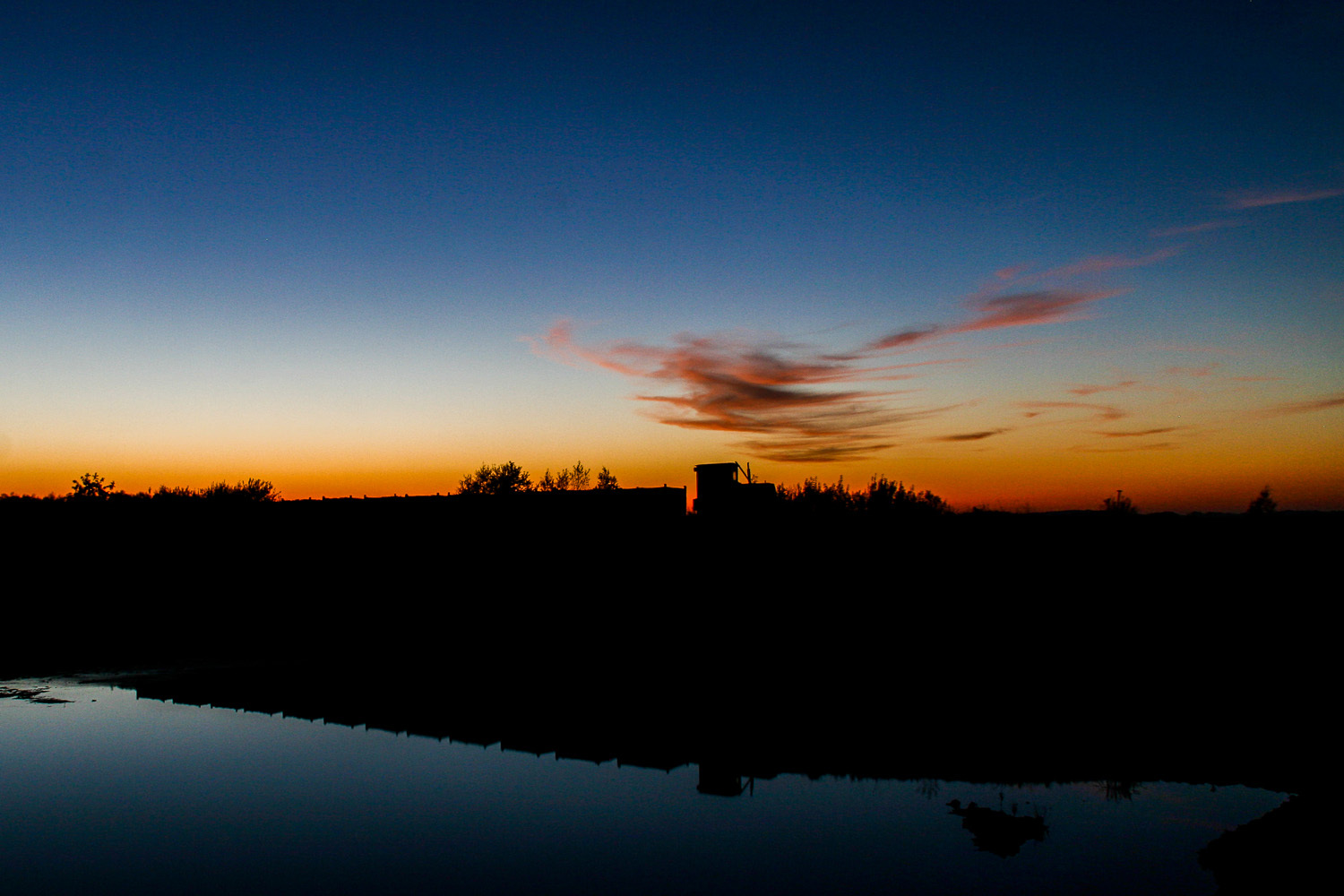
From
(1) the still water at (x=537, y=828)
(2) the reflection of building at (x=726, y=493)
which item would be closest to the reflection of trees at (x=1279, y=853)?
(1) the still water at (x=537, y=828)

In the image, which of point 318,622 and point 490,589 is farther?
point 318,622

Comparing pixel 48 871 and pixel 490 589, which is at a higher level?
pixel 490 589

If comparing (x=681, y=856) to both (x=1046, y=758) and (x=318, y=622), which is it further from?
(x=318, y=622)

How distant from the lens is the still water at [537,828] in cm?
885

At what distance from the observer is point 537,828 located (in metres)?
10.6

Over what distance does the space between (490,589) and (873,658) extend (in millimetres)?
14313

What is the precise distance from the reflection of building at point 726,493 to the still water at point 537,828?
14.6m

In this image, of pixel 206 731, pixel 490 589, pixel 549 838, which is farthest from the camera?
pixel 490 589

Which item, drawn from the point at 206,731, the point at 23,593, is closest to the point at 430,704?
the point at 206,731

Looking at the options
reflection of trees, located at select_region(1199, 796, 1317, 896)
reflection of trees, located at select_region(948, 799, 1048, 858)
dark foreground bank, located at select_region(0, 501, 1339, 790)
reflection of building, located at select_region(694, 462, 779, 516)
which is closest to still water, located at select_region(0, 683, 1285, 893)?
reflection of trees, located at select_region(948, 799, 1048, 858)

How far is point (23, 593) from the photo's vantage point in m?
32.0

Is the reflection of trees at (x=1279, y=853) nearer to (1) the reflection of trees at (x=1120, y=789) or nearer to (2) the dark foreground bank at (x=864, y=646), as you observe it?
(1) the reflection of trees at (x=1120, y=789)

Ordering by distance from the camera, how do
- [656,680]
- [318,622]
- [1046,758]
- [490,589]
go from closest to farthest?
[1046,758], [656,680], [490,589], [318,622]

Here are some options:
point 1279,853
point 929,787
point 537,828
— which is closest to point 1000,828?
point 929,787
